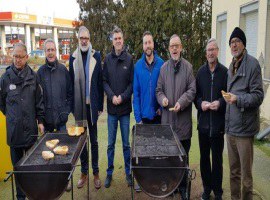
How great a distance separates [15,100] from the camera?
12.3ft

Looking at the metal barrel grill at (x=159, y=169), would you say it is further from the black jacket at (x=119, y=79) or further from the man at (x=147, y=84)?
the black jacket at (x=119, y=79)

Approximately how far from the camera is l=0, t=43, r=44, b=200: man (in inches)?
148

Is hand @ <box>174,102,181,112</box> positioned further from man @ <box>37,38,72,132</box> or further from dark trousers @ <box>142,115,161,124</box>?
man @ <box>37,38,72,132</box>

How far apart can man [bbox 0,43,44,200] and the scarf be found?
64 centimetres

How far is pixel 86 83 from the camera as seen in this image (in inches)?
175

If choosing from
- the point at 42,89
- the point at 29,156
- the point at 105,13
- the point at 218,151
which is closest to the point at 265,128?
the point at 218,151

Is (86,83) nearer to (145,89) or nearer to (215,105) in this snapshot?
(145,89)

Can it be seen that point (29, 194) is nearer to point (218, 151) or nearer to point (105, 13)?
point (218, 151)

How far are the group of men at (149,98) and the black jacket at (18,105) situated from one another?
0.01 m

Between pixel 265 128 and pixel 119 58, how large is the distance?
4085mm

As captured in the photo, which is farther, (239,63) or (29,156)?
(239,63)

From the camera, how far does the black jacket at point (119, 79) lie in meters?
4.50

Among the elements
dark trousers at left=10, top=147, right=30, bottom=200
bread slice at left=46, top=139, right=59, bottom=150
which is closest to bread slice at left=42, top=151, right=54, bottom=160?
bread slice at left=46, top=139, right=59, bottom=150

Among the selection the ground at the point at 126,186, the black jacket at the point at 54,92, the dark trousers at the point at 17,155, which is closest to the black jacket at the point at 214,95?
the ground at the point at 126,186
